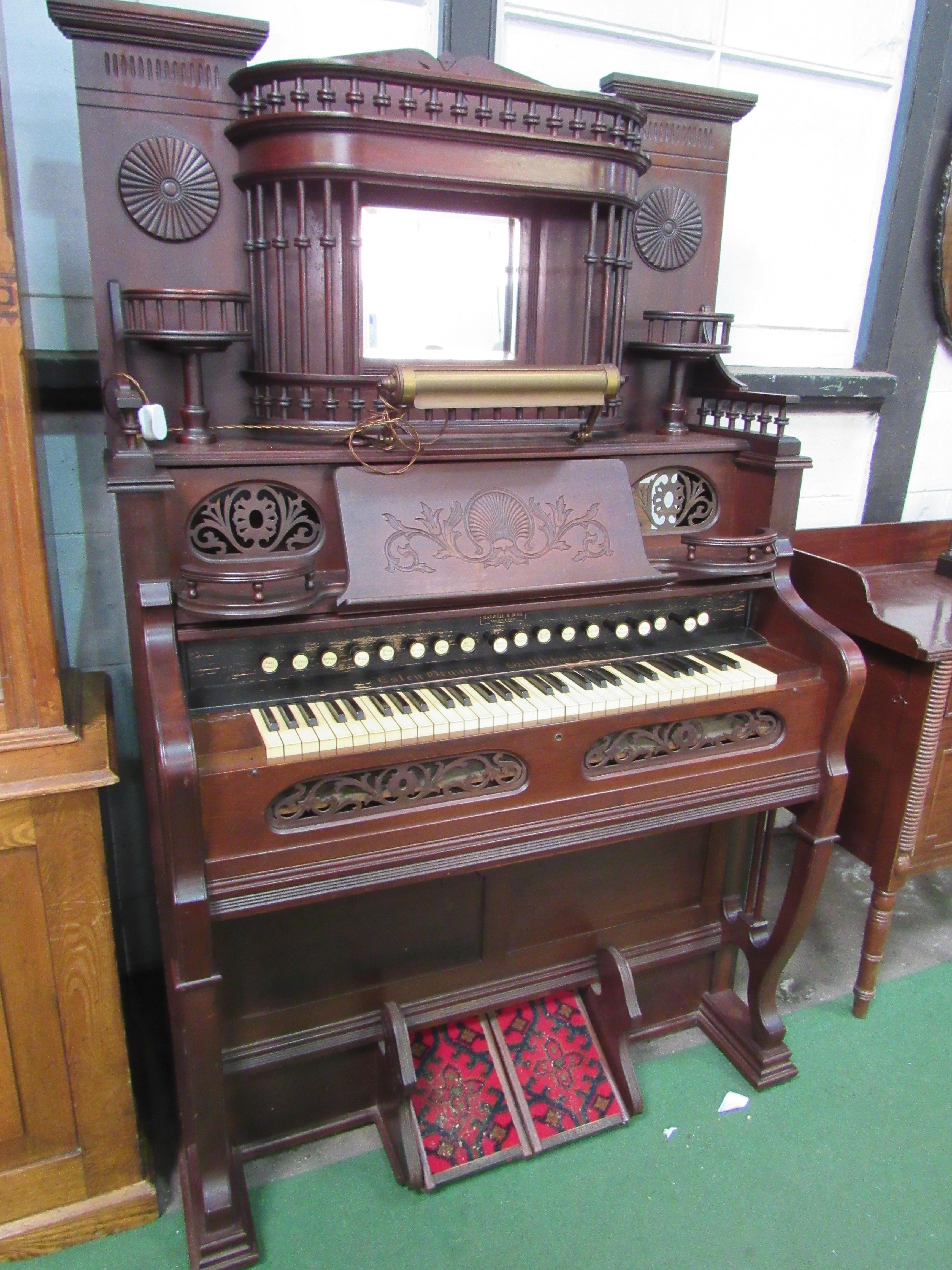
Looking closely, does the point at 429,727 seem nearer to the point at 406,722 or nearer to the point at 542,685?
the point at 406,722

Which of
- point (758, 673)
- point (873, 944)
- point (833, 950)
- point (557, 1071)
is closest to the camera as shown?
point (758, 673)

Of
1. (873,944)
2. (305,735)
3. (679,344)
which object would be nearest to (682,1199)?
(873,944)

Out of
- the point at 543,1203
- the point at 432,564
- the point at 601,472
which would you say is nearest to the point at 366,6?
the point at 601,472

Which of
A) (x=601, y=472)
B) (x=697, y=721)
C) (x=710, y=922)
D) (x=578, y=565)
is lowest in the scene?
(x=710, y=922)

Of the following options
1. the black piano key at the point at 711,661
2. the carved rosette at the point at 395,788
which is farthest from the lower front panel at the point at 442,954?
the black piano key at the point at 711,661

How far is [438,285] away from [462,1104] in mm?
1741

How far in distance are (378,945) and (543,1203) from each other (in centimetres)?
61

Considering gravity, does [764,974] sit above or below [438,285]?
below

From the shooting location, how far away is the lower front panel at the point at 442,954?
1.82 meters

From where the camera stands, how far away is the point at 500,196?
5.82 ft

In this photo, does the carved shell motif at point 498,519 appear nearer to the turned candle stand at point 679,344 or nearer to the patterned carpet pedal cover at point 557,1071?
the turned candle stand at point 679,344

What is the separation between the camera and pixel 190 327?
5.63ft

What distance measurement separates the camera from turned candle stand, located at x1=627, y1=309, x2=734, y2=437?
1974 millimetres

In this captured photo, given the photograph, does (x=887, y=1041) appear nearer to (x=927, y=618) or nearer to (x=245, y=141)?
(x=927, y=618)
